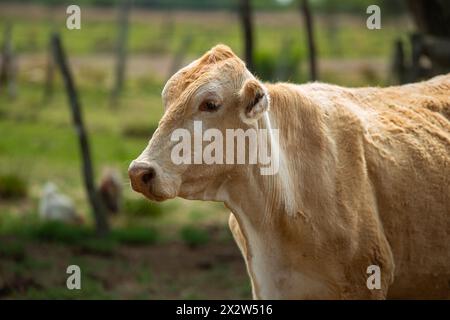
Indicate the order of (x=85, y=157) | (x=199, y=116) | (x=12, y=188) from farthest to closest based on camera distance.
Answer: (x=12, y=188)
(x=85, y=157)
(x=199, y=116)

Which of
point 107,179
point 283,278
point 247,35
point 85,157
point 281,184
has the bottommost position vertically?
point 283,278

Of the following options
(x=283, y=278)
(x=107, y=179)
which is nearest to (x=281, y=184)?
(x=283, y=278)

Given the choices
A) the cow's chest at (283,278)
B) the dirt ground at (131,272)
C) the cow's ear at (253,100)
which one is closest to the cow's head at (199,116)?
the cow's ear at (253,100)

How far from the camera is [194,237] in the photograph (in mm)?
12203

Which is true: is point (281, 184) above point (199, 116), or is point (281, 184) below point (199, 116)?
below

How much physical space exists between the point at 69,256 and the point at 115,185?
3.04m

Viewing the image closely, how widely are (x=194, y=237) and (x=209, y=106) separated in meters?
6.50

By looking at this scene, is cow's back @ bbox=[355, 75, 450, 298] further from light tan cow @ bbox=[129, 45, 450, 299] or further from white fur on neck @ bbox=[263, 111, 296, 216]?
white fur on neck @ bbox=[263, 111, 296, 216]

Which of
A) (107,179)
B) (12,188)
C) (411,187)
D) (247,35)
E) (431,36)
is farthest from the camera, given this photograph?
(12,188)

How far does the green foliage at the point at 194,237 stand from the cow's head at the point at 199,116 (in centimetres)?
617

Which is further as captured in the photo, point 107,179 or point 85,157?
point 107,179

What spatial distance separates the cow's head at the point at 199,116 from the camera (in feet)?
18.7

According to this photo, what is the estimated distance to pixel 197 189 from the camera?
5.90 meters

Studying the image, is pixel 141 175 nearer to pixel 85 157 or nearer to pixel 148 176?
pixel 148 176
